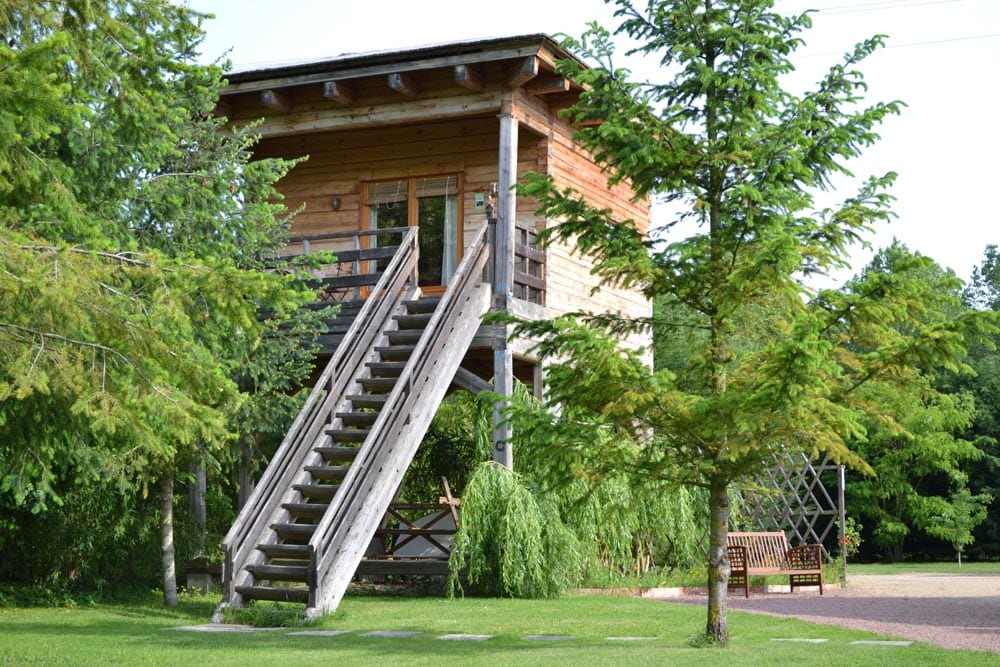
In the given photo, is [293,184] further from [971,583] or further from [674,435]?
[971,583]

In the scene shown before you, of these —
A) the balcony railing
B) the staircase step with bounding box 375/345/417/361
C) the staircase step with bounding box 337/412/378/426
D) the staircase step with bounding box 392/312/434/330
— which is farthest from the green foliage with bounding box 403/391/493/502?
the staircase step with bounding box 337/412/378/426

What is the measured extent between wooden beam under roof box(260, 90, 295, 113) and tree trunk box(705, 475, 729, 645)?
10.6 metres

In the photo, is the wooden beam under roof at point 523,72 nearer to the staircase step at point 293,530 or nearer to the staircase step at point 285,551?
the staircase step at point 293,530

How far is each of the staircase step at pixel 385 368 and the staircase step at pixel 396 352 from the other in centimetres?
19

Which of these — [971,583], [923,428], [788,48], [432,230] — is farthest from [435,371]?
[923,428]

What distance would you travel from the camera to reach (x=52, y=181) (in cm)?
835

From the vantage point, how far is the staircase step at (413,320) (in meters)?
15.9

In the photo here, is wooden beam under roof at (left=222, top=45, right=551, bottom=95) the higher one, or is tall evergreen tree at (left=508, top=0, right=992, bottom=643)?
wooden beam under roof at (left=222, top=45, right=551, bottom=95)

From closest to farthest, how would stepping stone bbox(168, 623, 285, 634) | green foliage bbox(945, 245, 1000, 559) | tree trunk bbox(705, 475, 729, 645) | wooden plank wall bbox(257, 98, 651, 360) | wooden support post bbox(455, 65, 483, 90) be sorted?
tree trunk bbox(705, 475, 729, 645)
stepping stone bbox(168, 623, 285, 634)
wooden support post bbox(455, 65, 483, 90)
wooden plank wall bbox(257, 98, 651, 360)
green foliage bbox(945, 245, 1000, 559)

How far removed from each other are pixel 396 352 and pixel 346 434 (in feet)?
5.67

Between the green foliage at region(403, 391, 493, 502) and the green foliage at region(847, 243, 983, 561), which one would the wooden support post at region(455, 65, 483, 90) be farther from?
the green foliage at region(847, 243, 983, 561)

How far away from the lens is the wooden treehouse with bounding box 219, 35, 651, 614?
12.9 m

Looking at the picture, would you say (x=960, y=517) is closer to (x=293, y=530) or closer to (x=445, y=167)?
(x=445, y=167)

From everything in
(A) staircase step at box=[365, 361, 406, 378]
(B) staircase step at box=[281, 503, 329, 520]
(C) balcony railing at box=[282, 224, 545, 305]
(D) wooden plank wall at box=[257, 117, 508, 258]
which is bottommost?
(B) staircase step at box=[281, 503, 329, 520]
